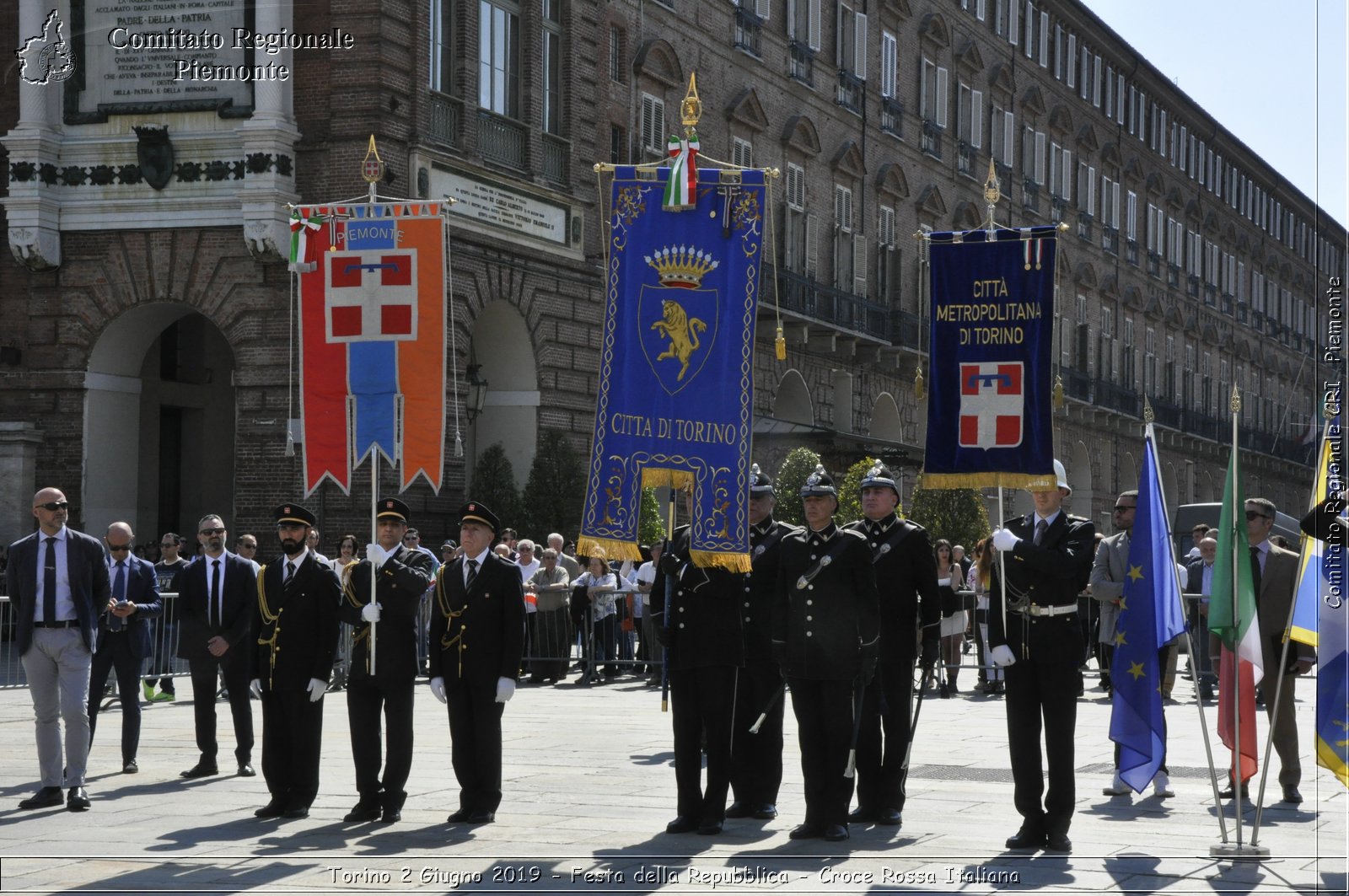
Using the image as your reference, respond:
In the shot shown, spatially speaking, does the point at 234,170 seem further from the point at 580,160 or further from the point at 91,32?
the point at 580,160

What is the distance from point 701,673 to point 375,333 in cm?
329

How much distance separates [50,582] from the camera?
11266 millimetres

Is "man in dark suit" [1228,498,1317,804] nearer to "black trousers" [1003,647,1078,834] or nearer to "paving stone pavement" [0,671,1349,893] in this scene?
"paving stone pavement" [0,671,1349,893]

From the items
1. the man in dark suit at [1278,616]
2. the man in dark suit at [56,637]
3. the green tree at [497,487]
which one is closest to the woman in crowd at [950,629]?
the green tree at [497,487]

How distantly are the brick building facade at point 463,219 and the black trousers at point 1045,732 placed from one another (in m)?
9.22

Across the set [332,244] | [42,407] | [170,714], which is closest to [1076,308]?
[42,407]

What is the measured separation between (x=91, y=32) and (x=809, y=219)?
1602cm

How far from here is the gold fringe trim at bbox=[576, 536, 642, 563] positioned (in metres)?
11.1

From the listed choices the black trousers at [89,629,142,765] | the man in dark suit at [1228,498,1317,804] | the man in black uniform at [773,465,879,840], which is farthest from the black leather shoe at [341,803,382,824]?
the man in dark suit at [1228,498,1317,804]

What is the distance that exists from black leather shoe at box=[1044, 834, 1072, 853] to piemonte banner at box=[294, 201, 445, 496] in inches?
179

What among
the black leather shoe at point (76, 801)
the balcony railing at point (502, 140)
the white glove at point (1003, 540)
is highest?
the balcony railing at point (502, 140)

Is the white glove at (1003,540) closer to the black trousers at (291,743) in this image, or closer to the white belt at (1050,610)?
the white belt at (1050,610)

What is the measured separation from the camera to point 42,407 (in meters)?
25.1

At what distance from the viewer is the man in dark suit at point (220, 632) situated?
1306cm
